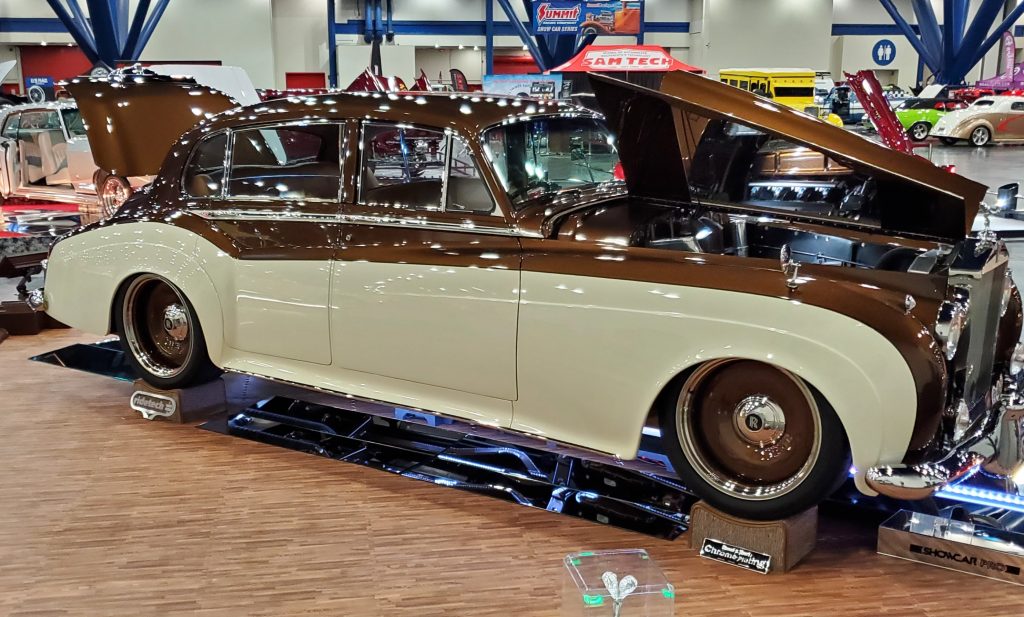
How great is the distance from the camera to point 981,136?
70.5ft

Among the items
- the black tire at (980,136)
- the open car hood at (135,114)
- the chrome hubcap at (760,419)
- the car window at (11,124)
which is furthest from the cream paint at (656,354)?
the black tire at (980,136)

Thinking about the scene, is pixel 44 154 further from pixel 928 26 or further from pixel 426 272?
pixel 928 26

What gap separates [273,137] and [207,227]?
0.55m

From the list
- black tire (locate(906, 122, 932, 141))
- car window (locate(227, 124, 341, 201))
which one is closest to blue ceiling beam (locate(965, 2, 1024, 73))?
black tire (locate(906, 122, 932, 141))

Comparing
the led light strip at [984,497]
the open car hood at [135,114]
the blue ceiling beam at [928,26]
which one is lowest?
the led light strip at [984,497]

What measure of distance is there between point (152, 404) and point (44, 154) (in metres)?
7.89

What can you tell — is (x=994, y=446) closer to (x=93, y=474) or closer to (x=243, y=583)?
(x=243, y=583)

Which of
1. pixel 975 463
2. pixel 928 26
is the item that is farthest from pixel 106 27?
pixel 928 26

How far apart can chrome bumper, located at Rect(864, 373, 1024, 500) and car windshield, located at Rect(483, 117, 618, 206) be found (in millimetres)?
1771

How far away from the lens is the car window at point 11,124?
Answer: 1120 centimetres

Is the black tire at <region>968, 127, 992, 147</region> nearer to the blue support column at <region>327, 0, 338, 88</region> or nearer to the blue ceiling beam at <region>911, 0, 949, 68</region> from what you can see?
the blue ceiling beam at <region>911, 0, 949, 68</region>

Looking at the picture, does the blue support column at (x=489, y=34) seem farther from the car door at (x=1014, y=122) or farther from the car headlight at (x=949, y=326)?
the car headlight at (x=949, y=326)

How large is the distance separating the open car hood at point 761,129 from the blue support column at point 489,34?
33051 mm

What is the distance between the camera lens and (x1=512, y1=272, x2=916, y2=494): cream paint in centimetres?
292
